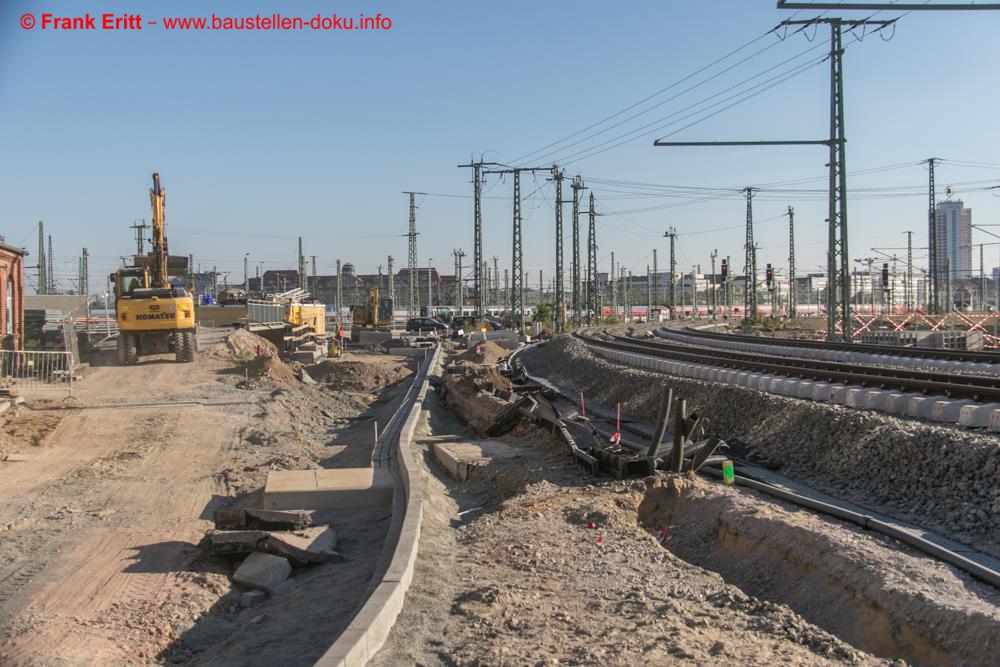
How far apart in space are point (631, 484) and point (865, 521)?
9.81 feet

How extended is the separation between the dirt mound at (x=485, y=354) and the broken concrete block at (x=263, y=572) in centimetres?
2715

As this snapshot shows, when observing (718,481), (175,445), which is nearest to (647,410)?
(718,481)

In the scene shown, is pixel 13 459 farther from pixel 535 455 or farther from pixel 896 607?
pixel 896 607

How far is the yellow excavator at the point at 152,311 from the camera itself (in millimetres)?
29594

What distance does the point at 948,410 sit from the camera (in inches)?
505

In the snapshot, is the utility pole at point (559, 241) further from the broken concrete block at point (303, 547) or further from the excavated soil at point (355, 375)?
the broken concrete block at point (303, 547)

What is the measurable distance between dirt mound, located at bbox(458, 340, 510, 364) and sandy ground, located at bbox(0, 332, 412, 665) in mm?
12549

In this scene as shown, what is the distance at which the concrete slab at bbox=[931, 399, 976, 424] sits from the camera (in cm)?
1271

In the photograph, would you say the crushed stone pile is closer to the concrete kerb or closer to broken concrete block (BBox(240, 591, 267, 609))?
the concrete kerb

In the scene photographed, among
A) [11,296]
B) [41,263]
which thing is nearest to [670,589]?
[11,296]

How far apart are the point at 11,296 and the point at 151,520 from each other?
20730mm

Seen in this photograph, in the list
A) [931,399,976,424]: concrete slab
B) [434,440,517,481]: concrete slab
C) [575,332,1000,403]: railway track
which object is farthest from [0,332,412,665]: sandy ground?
[575,332,1000,403]: railway track

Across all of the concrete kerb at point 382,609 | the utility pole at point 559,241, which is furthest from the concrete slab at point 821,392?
the utility pole at point 559,241

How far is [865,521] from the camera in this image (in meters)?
8.91
